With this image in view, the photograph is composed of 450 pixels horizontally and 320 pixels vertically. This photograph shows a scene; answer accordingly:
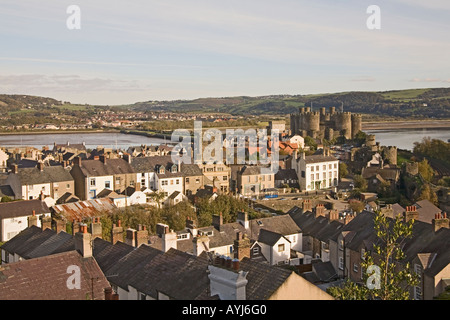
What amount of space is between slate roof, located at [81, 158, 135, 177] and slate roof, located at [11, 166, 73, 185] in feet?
4.75

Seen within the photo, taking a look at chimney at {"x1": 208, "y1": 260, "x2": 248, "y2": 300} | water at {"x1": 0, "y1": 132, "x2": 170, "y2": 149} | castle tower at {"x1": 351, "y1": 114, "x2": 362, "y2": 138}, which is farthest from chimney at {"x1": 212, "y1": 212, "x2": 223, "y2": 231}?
water at {"x1": 0, "y1": 132, "x2": 170, "y2": 149}

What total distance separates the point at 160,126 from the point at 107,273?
519 ft

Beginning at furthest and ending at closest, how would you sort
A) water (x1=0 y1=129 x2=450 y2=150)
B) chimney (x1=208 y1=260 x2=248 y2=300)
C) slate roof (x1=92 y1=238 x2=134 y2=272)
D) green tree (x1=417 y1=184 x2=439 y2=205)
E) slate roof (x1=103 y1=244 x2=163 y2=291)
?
water (x1=0 y1=129 x2=450 y2=150)
green tree (x1=417 y1=184 x2=439 y2=205)
slate roof (x1=92 y1=238 x2=134 y2=272)
slate roof (x1=103 y1=244 x2=163 y2=291)
chimney (x1=208 y1=260 x2=248 y2=300)

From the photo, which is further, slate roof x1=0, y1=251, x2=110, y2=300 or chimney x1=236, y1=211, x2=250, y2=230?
chimney x1=236, y1=211, x2=250, y2=230

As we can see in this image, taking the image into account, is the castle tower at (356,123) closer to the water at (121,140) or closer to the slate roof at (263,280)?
the water at (121,140)

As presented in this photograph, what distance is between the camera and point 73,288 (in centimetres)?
1205

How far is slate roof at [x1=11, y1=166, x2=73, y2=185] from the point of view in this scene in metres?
38.5

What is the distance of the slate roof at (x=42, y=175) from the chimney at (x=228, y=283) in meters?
31.5

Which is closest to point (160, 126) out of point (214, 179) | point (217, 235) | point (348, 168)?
point (348, 168)

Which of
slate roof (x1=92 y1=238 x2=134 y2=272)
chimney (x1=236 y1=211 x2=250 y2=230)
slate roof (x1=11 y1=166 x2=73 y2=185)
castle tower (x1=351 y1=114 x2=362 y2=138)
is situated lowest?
chimney (x1=236 y1=211 x2=250 y2=230)

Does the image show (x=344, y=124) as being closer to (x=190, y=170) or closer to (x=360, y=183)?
(x=360, y=183)

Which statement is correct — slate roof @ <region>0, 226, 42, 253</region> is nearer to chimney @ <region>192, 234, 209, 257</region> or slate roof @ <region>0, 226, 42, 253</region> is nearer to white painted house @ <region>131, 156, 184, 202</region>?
chimney @ <region>192, 234, 209, 257</region>
